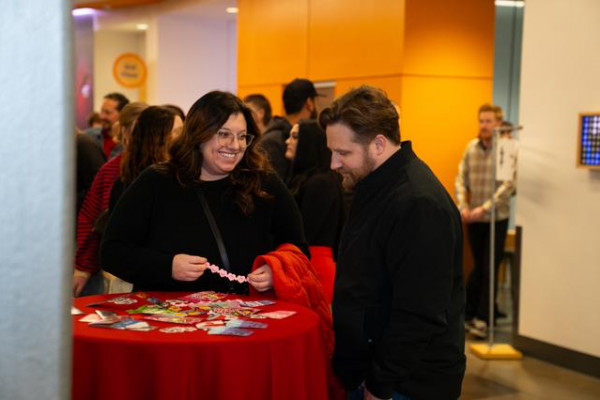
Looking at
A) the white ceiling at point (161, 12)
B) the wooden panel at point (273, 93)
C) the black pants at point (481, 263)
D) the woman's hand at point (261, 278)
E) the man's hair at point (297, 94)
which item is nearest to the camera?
the woman's hand at point (261, 278)

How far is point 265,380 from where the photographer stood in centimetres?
204

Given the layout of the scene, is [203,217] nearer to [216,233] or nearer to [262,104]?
[216,233]

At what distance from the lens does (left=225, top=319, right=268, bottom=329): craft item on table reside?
2184 mm

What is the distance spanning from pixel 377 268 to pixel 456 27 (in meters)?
5.68

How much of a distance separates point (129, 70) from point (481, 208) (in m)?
7.98

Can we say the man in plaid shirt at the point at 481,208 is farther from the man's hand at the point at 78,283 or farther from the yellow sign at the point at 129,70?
the yellow sign at the point at 129,70

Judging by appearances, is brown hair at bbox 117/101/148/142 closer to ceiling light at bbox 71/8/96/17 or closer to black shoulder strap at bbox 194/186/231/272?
black shoulder strap at bbox 194/186/231/272

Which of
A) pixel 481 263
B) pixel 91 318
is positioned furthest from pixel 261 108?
pixel 91 318

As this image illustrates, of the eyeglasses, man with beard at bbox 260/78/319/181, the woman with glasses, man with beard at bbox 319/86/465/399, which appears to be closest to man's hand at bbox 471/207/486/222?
man with beard at bbox 260/78/319/181

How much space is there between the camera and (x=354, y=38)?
24.9 ft

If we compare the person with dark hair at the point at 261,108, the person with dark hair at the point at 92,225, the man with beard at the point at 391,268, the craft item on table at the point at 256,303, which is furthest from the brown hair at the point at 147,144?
the person with dark hair at the point at 261,108

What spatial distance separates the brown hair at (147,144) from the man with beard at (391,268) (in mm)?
1584

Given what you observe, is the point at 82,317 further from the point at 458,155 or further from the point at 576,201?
the point at 458,155

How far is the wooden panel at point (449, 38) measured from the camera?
23.2 feet
